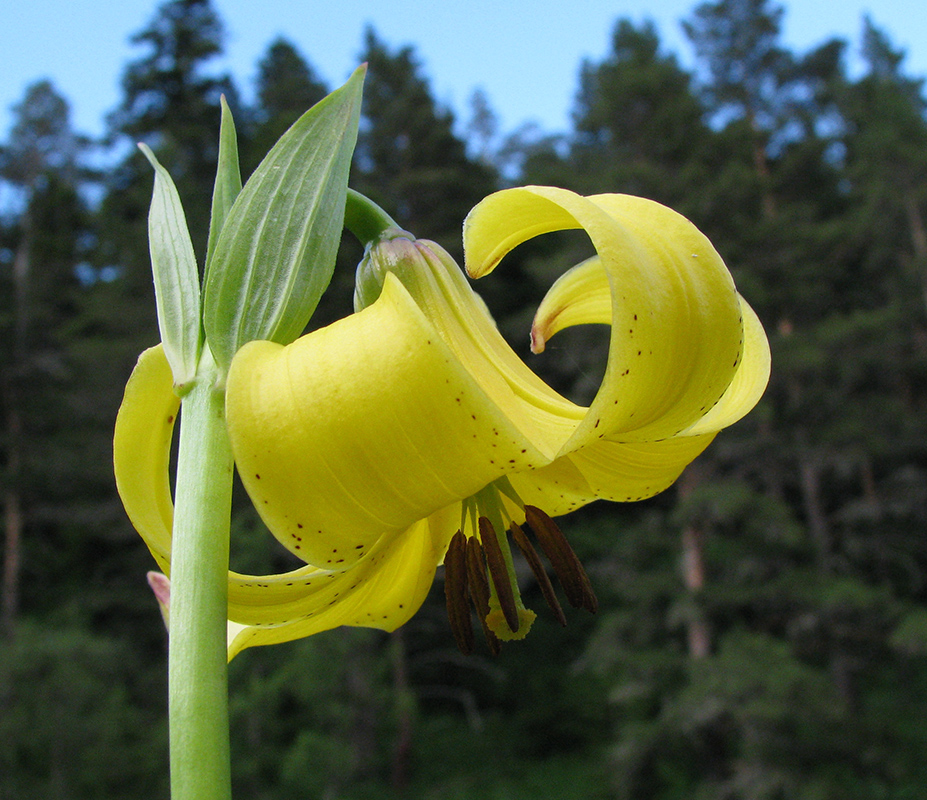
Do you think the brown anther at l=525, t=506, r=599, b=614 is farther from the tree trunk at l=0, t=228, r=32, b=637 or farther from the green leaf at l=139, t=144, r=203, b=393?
the tree trunk at l=0, t=228, r=32, b=637

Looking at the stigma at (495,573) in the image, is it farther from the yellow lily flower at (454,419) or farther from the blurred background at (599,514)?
the blurred background at (599,514)

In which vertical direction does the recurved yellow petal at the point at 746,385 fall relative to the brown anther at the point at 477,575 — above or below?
above

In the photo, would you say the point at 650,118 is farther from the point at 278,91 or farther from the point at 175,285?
the point at 175,285

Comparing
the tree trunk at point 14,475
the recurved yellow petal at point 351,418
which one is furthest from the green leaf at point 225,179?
the tree trunk at point 14,475

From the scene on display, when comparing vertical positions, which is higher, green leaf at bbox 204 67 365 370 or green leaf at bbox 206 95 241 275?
green leaf at bbox 206 95 241 275

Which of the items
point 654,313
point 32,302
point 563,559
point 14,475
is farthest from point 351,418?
point 32,302

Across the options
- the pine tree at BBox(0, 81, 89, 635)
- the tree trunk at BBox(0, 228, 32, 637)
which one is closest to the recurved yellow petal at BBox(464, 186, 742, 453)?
the pine tree at BBox(0, 81, 89, 635)
